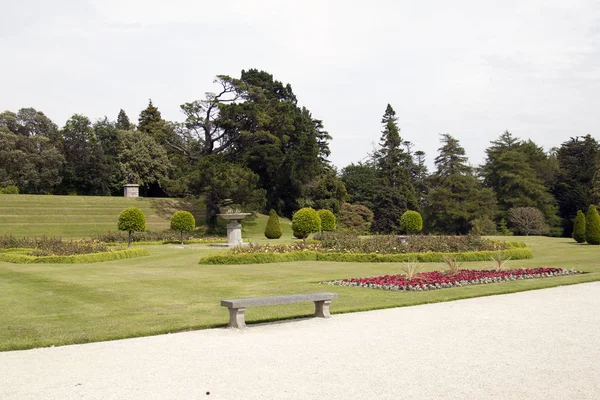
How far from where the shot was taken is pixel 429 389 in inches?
196

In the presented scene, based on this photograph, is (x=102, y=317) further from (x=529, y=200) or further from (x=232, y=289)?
(x=529, y=200)

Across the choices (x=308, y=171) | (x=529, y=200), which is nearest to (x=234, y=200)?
(x=308, y=171)

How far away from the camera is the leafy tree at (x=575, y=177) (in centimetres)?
5122

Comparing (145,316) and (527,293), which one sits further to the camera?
(527,293)

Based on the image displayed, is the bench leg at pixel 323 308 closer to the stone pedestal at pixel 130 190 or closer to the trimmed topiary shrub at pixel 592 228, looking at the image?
the trimmed topiary shrub at pixel 592 228

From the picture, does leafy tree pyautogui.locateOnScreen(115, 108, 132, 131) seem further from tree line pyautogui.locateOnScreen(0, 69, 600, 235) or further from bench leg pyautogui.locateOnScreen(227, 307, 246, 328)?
bench leg pyautogui.locateOnScreen(227, 307, 246, 328)

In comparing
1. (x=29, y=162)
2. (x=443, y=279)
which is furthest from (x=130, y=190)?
(x=443, y=279)

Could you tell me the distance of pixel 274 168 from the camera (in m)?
50.4

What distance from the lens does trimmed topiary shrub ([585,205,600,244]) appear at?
29091mm

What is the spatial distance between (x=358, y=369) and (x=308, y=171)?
43945 mm

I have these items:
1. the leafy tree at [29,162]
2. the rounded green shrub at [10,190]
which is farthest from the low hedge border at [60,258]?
the leafy tree at [29,162]

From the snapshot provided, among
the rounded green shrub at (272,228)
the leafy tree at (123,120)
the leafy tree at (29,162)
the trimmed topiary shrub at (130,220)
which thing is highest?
the leafy tree at (123,120)

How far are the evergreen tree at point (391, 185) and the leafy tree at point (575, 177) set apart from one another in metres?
14.2

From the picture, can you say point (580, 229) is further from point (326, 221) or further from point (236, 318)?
point (236, 318)
